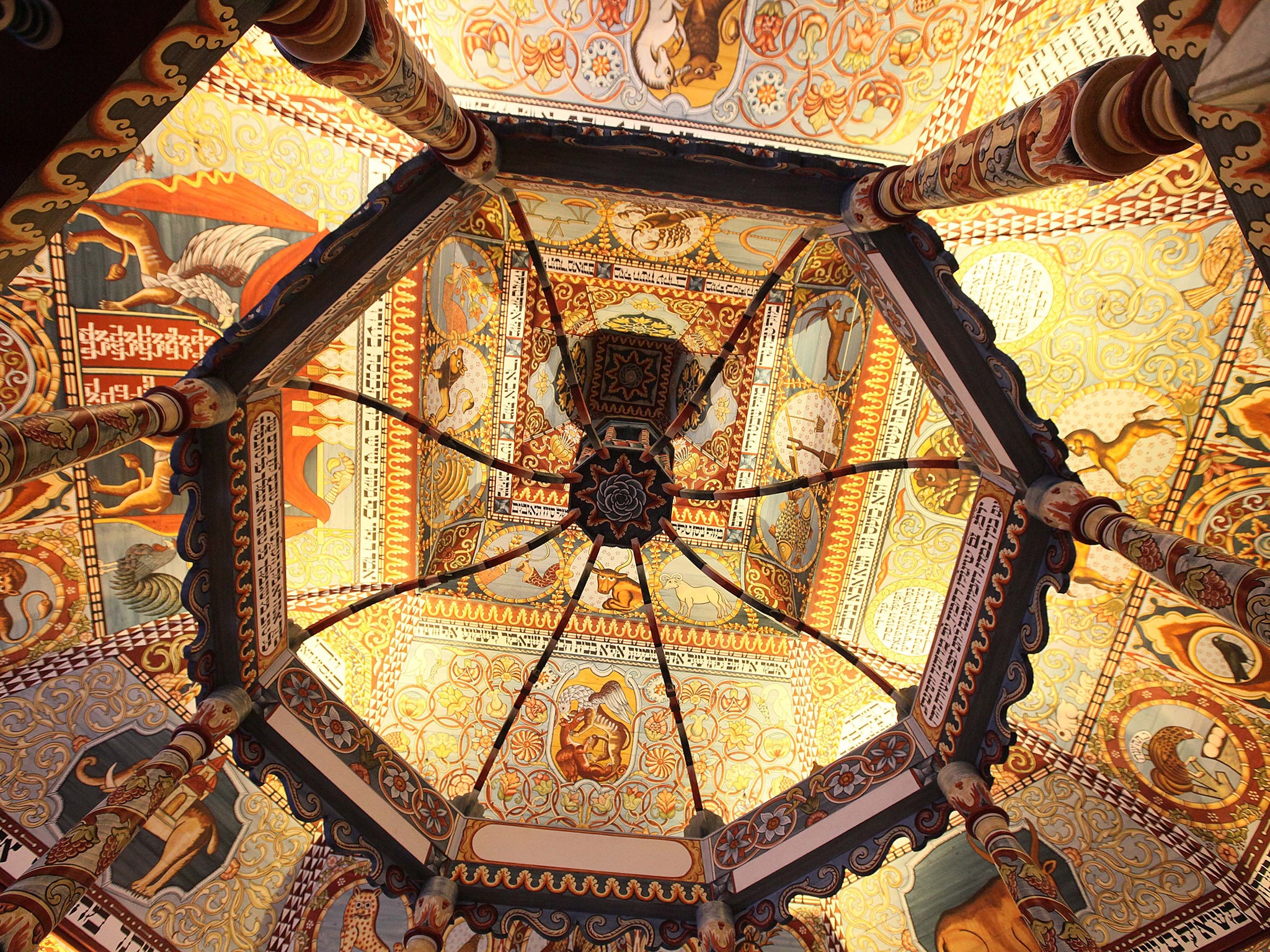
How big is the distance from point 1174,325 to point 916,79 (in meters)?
2.75

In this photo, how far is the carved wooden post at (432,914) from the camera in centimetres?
480

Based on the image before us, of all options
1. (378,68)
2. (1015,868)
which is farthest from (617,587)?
(378,68)

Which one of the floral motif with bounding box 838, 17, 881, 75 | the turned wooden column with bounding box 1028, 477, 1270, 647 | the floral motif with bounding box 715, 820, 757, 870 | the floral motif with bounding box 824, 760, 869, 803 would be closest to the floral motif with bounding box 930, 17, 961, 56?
the floral motif with bounding box 838, 17, 881, 75

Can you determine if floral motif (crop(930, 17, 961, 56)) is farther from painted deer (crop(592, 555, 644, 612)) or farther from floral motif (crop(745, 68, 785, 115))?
painted deer (crop(592, 555, 644, 612))

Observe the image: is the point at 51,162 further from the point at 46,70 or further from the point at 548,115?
the point at 548,115

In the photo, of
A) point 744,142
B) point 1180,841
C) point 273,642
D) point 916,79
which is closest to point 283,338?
point 273,642

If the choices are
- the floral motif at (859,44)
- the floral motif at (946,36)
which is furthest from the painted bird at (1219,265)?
the floral motif at (859,44)

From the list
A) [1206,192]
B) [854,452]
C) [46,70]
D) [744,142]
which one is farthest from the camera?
[854,452]

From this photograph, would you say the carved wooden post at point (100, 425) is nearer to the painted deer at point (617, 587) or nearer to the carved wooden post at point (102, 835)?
the carved wooden post at point (102, 835)

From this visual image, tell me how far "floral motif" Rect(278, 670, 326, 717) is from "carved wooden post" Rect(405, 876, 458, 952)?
59.2 inches

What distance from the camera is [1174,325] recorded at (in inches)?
206

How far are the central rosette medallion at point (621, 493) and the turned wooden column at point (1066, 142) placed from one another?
3.30m

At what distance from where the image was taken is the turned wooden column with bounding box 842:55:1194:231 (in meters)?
2.43

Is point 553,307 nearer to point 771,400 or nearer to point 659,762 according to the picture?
point 771,400
